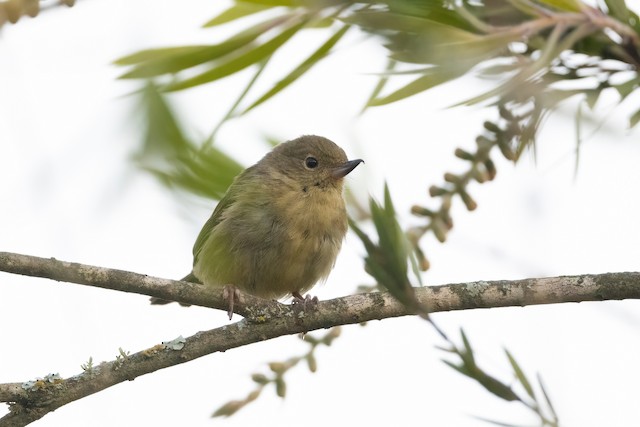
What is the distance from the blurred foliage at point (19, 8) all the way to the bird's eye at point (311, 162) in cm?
428

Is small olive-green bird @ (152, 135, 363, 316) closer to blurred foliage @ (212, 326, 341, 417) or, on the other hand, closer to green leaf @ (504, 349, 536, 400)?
blurred foliage @ (212, 326, 341, 417)

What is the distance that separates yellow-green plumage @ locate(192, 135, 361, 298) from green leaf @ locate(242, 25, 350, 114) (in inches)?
105

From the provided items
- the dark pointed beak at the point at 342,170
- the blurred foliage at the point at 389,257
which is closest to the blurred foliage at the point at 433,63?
the blurred foliage at the point at 389,257

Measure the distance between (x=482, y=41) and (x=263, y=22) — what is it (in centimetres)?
44

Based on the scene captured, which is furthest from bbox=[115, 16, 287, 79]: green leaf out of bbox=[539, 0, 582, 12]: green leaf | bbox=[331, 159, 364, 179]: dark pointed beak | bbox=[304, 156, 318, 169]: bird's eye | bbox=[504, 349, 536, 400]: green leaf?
bbox=[304, 156, 318, 169]: bird's eye

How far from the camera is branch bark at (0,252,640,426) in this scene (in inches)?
69.1

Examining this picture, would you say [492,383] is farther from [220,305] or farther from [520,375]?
[220,305]

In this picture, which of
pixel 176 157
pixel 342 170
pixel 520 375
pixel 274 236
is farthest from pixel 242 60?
pixel 342 170

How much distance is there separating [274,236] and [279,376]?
9.41 ft

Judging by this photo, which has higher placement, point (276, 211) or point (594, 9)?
point (276, 211)

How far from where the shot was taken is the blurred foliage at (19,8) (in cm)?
90

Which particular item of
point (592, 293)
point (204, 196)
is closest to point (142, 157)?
point (204, 196)

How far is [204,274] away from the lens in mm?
4586

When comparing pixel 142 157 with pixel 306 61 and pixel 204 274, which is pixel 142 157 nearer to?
pixel 306 61
